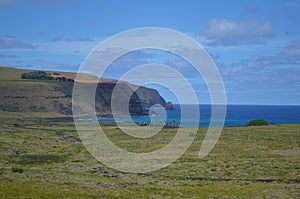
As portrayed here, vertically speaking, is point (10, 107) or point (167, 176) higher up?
point (10, 107)

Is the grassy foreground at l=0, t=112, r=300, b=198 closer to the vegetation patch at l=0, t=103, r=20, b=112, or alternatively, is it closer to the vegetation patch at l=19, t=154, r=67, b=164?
the vegetation patch at l=19, t=154, r=67, b=164

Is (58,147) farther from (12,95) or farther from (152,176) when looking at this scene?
(12,95)

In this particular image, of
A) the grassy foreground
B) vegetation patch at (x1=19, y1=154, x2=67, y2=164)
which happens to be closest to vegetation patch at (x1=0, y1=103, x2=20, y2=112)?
the grassy foreground

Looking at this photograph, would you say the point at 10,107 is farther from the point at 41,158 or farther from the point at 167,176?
the point at 167,176

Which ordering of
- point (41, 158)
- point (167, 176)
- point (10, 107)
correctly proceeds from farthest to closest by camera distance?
1. point (10, 107)
2. point (41, 158)
3. point (167, 176)

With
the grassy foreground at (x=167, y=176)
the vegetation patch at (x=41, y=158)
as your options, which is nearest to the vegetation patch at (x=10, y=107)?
the grassy foreground at (x=167, y=176)

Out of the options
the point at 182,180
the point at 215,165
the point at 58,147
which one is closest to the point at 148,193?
the point at 182,180

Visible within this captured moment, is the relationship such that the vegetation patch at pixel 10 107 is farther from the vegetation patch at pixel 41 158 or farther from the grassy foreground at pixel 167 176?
the vegetation patch at pixel 41 158

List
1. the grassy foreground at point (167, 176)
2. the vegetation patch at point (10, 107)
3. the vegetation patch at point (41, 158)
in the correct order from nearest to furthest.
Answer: the grassy foreground at point (167, 176) → the vegetation patch at point (41, 158) → the vegetation patch at point (10, 107)

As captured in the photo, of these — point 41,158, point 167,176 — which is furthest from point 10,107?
point 167,176

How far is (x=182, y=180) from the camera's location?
119 ft

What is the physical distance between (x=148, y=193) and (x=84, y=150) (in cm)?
3373

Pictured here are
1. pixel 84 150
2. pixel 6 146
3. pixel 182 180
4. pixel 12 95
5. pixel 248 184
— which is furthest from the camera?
pixel 12 95

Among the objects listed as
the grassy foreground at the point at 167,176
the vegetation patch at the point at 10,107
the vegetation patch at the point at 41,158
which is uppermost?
the vegetation patch at the point at 10,107
